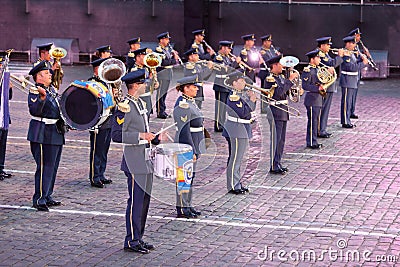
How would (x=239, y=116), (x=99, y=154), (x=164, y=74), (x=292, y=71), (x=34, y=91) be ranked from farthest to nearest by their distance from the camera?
(x=164, y=74) → (x=292, y=71) → (x=99, y=154) → (x=239, y=116) → (x=34, y=91)

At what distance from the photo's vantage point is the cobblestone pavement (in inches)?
408

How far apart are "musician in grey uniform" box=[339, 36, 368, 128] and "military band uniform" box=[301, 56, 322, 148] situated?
1819mm

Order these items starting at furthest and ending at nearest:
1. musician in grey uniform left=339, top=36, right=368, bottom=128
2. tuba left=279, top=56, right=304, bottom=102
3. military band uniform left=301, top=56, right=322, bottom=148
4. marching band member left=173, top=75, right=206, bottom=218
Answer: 1. musician in grey uniform left=339, top=36, right=368, bottom=128
2. military band uniform left=301, top=56, right=322, bottom=148
3. tuba left=279, top=56, right=304, bottom=102
4. marching band member left=173, top=75, right=206, bottom=218

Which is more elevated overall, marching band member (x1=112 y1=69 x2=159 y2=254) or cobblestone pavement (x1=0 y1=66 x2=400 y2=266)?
marching band member (x1=112 y1=69 x2=159 y2=254)

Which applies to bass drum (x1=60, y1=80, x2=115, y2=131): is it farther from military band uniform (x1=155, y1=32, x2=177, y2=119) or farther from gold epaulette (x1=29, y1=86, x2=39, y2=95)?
military band uniform (x1=155, y1=32, x2=177, y2=119)

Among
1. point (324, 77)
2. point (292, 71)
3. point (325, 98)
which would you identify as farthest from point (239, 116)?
point (325, 98)

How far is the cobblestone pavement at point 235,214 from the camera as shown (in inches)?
408

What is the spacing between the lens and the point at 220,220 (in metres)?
11.9

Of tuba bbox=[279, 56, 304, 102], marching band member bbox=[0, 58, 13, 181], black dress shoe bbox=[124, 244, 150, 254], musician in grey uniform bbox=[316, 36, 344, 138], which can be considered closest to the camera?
black dress shoe bbox=[124, 244, 150, 254]

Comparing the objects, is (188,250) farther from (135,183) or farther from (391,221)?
(391,221)

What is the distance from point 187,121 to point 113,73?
1.45 m

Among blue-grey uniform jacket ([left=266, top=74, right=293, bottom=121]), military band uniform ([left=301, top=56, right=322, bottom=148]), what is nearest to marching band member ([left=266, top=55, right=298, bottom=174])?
blue-grey uniform jacket ([left=266, top=74, right=293, bottom=121])

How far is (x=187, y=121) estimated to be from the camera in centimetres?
1216

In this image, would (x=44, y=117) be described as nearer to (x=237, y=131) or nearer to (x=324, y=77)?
(x=237, y=131)
